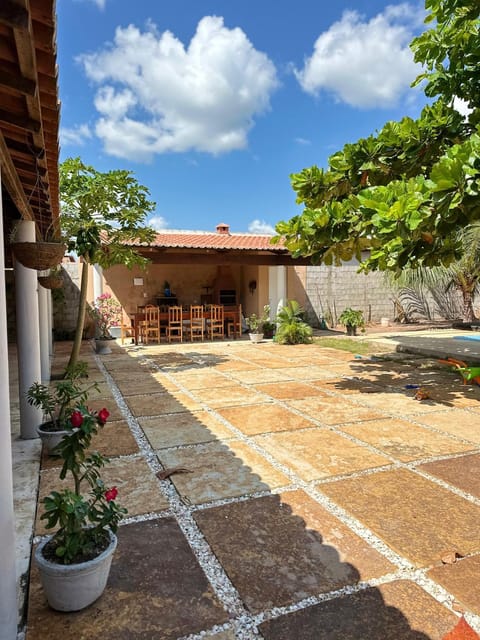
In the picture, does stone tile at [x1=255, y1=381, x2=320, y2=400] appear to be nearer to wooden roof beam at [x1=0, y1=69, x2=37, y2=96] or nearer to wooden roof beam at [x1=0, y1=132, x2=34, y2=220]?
wooden roof beam at [x1=0, y1=132, x2=34, y2=220]

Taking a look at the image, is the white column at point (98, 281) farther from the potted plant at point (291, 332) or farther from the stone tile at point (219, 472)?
the stone tile at point (219, 472)

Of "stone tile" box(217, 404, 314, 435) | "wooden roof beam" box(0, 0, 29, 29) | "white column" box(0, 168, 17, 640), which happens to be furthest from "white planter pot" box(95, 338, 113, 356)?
"wooden roof beam" box(0, 0, 29, 29)

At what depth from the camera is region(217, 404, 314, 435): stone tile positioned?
5.02m

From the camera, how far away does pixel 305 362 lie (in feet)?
31.9

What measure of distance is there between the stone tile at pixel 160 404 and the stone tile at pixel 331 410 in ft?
4.92

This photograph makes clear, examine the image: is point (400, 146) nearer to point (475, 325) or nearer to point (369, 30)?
point (369, 30)

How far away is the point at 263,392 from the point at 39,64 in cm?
558

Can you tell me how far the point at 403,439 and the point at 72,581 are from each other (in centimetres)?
367

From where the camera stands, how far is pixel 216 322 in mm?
14430

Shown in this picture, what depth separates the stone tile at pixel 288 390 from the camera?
6578 mm

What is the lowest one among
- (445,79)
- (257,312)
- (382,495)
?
(382,495)

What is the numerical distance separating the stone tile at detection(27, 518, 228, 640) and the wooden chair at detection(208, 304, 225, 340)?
11263 mm

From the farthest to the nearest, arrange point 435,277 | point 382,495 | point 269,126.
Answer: point 269,126 → point 435,277 → point 382,495

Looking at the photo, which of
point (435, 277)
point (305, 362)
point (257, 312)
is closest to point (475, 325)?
point (435, 277)
